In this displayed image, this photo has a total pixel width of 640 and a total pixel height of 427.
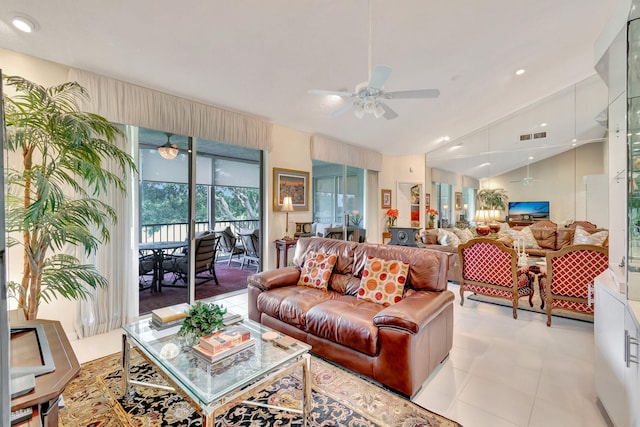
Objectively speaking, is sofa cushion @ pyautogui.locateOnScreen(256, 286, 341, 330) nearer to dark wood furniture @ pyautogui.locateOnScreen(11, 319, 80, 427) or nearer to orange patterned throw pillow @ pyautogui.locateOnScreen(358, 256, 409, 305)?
orange patterned throw pillow @ pyautogui.locateOnScreen(358, 256, 409, 305)

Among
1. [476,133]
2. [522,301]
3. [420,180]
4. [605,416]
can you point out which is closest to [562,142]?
[476,133]

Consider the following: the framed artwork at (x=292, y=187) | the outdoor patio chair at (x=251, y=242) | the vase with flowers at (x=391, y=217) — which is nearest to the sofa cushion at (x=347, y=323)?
the framed artwork at (x=292, y=187)

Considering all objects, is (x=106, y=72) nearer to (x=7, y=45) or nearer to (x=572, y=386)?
(x=7, y=45)

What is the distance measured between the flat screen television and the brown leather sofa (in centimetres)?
518

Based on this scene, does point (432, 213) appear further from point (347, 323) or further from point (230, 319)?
point (230, 319)

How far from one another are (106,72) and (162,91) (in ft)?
1.84

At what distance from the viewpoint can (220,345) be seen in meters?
1.74

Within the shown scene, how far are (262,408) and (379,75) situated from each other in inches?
101

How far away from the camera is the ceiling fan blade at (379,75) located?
84.6 inches

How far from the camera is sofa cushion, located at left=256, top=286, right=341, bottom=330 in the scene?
256 cm

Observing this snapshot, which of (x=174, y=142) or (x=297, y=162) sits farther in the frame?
(x=297, y=162)

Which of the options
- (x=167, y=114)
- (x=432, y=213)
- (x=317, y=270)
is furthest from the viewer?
(x=432, y=213)

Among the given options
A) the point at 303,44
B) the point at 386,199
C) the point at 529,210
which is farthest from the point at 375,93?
the point at 529,210

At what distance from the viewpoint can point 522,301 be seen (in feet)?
13.5
